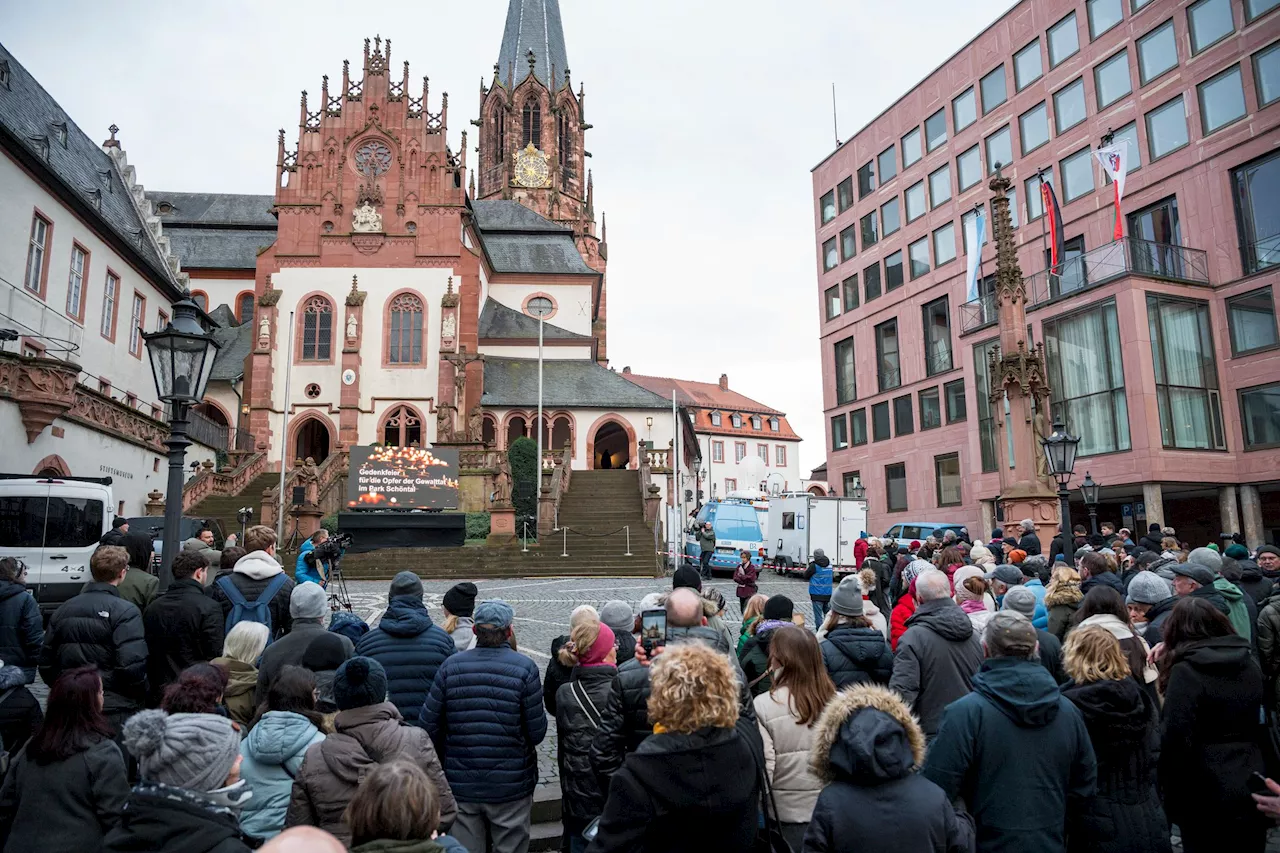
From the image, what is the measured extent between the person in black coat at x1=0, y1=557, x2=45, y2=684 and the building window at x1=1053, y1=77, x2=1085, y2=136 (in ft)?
114

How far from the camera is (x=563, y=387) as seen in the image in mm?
44000

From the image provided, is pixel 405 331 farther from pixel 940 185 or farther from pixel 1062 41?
pixel 1062 41

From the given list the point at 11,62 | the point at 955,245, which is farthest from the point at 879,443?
the point at 11,62

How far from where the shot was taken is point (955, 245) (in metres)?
36.9

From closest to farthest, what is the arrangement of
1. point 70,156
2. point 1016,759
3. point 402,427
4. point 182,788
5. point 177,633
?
point 182,788
point 1016,759
point 177,633
point 70,156
point 402,427

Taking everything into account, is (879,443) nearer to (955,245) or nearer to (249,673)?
(955,245)

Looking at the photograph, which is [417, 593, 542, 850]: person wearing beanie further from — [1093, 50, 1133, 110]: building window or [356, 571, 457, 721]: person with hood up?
[1093, 50, 1133, 110]: building window

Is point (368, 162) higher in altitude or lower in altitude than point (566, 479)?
higher

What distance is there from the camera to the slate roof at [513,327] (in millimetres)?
46469

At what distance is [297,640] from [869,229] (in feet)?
136

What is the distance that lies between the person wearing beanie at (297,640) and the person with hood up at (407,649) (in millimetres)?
Result: 200

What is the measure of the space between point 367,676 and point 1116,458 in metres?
27.2

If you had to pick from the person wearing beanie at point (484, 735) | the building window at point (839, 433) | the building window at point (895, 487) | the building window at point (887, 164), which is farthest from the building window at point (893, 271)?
the person wearing beanie at point (484, 735)

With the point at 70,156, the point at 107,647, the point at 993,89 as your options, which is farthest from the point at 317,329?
the point at 107,647
